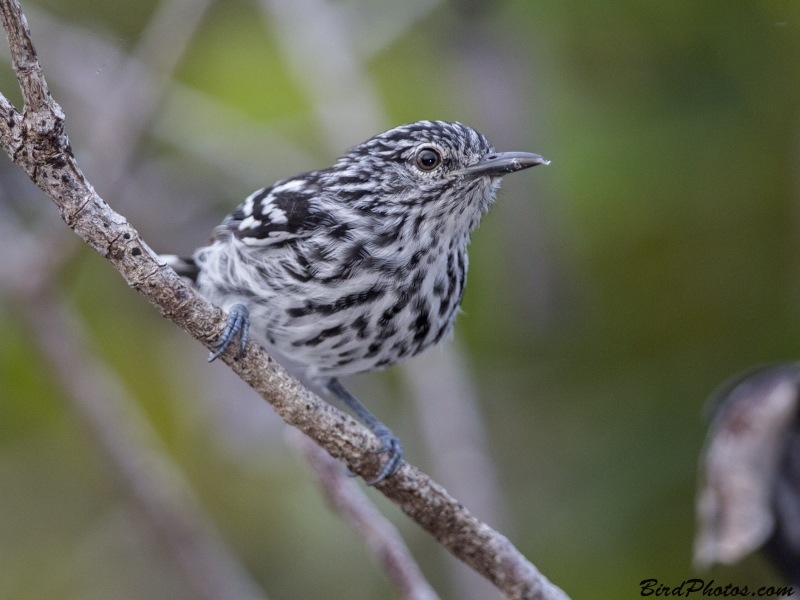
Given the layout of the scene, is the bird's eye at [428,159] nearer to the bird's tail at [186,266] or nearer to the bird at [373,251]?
the bird at [373,251]

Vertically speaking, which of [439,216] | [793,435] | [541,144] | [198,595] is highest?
[541,144]

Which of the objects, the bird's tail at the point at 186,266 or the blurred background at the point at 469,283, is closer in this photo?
the bird's tail at the point at 186,266

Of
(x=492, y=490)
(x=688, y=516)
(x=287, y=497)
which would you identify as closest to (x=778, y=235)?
(x=688, y=516)

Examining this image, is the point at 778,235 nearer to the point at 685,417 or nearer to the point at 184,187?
the point at 685,417

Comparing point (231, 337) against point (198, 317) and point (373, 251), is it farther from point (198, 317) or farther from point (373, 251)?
point (373, 251)

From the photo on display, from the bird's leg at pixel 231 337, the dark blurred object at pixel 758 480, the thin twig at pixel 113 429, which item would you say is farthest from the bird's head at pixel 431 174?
the thin twig at pixel 113 429
